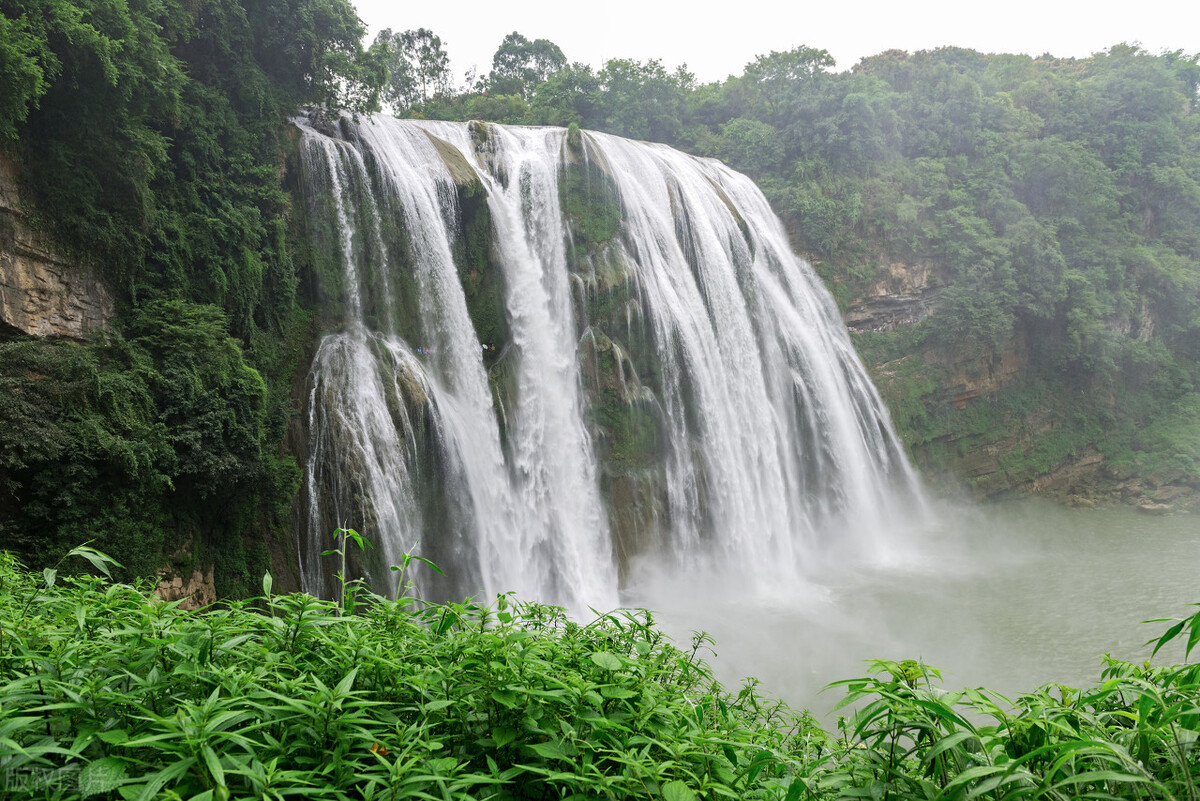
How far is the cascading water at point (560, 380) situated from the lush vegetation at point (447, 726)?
24.5ft

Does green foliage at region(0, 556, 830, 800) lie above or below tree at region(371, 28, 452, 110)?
below

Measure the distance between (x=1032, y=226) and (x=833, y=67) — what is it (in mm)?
9470

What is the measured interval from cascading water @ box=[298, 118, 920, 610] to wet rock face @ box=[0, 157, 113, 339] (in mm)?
2962

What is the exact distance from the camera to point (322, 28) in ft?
36.9

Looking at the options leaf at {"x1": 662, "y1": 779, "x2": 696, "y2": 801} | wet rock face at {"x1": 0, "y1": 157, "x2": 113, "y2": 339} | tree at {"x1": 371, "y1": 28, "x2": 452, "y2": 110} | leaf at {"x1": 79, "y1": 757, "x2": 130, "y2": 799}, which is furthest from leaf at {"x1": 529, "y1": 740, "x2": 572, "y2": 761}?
tree at {"x1": 371, "y1": 28, "x2": 452, "y2": 110}

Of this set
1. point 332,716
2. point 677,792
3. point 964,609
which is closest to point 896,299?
point 964,609

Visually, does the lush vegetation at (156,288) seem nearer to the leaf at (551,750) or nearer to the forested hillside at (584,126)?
the forested hillside at (584,126)

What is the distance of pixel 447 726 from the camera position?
187 centimetres

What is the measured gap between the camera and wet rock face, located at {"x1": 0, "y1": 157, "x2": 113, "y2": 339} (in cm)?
682

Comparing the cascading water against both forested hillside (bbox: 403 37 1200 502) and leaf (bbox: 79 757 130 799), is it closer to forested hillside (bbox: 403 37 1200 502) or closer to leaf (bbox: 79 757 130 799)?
forested hillside (bbox: 403 37 1200 502)

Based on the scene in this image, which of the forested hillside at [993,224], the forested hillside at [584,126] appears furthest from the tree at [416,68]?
the forested hillside at [993,224]

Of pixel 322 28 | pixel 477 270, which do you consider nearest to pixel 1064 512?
pixel 477 270

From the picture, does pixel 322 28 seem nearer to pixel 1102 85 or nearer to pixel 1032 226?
pixel 1032 226

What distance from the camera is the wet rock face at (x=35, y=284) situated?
682 cm
